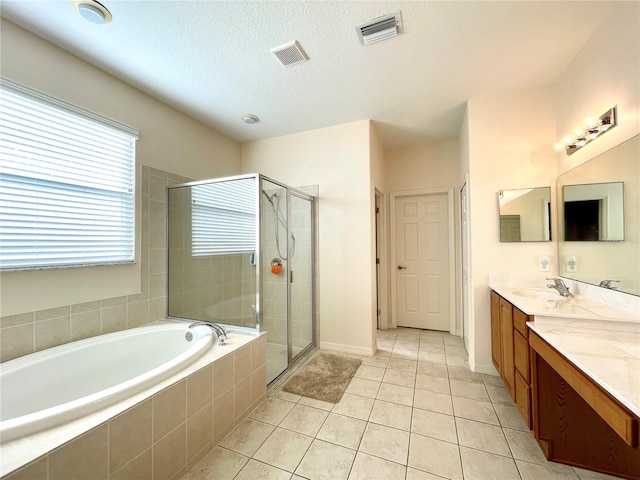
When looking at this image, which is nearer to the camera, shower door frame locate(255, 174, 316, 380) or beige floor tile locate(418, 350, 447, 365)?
shower door frame locate(255, 174, 316, 380)

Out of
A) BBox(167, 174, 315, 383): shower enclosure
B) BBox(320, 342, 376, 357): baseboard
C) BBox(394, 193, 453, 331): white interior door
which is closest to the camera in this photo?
BBox(167, 174, 315, 383): shower enclosure

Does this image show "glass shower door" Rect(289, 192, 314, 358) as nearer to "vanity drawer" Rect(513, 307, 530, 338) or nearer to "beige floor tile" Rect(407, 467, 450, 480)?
"beige floor tile" Rect(407, 467, 450, 480)

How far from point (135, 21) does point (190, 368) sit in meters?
2.10

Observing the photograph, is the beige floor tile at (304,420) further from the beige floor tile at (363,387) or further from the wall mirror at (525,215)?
the wall mirror at (525,215)

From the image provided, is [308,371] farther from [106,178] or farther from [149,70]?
[149,70]

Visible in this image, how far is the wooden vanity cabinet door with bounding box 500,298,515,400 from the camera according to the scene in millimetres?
1764

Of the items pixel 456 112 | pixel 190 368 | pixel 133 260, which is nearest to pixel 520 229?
pixel 456 112

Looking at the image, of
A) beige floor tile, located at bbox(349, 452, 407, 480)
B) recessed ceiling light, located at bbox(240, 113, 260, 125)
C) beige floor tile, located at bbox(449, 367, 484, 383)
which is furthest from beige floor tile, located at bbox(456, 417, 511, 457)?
recessed ceiling light, located at bbox(240, 113, 260, 125)

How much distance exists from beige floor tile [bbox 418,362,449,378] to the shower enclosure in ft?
4.02

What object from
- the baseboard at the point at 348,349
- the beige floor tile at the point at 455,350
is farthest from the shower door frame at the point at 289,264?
the beige floor tile at the point at 455,350

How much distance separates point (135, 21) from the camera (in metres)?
1.52

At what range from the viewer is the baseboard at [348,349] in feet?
8.98

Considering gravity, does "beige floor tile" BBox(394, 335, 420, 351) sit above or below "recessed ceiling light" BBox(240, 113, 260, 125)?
below

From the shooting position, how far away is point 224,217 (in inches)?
96.7
